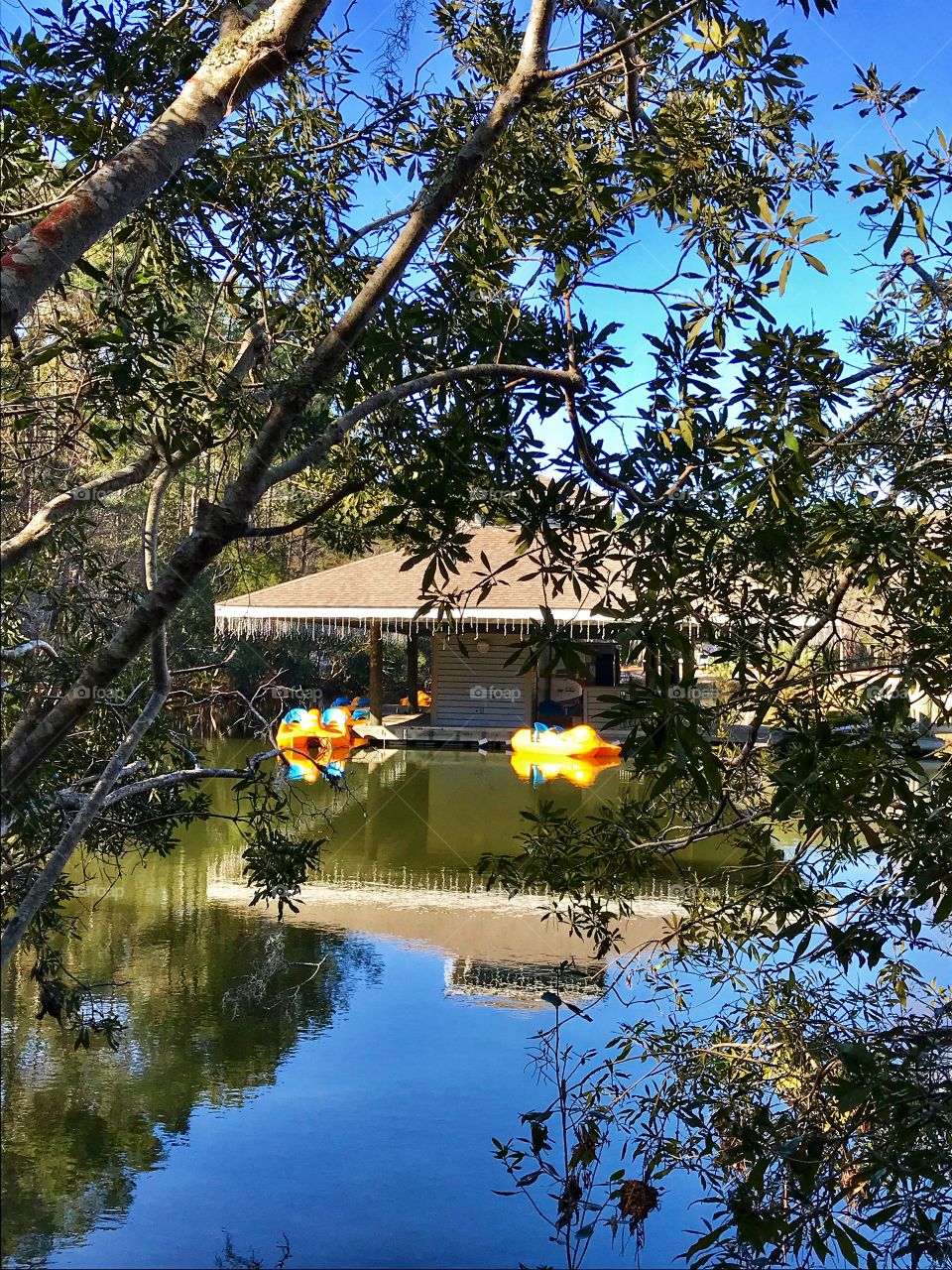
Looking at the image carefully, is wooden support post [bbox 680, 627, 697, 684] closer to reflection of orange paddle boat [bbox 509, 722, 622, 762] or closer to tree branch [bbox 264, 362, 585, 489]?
tree branch [bbox 264, 362, 585, 489]

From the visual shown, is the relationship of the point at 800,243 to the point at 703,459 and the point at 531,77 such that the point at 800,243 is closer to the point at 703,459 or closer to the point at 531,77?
the point at 703,459

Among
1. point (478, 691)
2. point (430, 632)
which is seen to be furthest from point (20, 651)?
point (478, 691)

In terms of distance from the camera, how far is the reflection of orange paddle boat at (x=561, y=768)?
42.2 feet

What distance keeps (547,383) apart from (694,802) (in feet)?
5.06

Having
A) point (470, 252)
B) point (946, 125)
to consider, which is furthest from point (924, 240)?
point (470, 252)

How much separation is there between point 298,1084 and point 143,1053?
Result: 2.48 ft

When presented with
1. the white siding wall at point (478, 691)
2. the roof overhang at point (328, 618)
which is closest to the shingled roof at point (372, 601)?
the roof overhang at point (328, 618)

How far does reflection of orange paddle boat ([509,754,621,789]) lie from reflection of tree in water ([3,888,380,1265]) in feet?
19.7

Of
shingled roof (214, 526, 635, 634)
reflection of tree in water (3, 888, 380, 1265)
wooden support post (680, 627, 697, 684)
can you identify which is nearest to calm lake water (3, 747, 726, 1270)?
reflection of tree in water (3, 888, 380, 1265)

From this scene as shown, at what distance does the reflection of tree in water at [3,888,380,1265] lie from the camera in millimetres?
3828

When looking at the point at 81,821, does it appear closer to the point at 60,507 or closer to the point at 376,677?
the point at 60,507

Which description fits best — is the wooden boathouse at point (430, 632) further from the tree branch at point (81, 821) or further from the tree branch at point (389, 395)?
the tree branch at point (389, 395)

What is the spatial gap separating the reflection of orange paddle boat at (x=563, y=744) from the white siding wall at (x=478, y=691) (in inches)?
80.2

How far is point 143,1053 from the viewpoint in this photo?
16.3 feet
